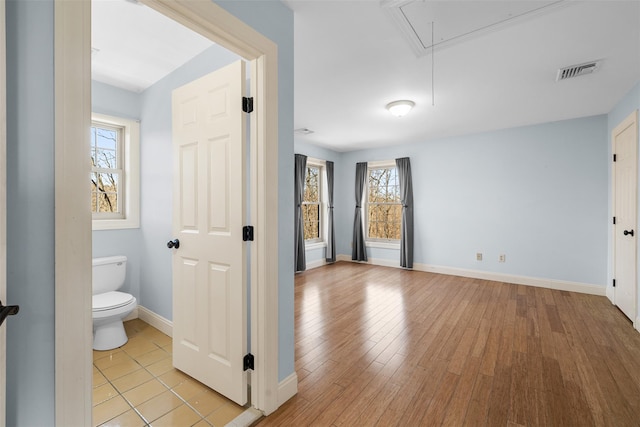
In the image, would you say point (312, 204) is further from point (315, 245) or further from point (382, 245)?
point (382, 245)

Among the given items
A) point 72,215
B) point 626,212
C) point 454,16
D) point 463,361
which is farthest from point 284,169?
point 626,212

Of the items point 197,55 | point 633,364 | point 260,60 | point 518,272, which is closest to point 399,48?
point 260,60

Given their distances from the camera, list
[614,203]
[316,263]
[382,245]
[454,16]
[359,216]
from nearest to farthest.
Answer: [454,16] → [614,203] → [316,263] → [382,245] → [359,216]

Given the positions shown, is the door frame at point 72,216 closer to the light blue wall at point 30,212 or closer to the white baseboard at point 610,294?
the light blue wall at point 30,212

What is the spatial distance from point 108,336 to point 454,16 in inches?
142

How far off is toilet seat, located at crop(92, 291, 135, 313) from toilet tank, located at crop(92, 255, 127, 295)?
9 cm

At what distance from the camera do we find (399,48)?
227 cm

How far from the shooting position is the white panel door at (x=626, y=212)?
293cm

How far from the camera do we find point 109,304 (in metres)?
2.30

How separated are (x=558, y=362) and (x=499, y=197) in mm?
3007

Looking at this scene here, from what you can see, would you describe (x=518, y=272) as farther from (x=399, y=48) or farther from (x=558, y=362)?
(x=399, y=48)

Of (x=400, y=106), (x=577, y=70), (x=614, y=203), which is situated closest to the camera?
(x=577, y=70)

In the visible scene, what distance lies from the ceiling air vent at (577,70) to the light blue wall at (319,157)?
3.80 meters

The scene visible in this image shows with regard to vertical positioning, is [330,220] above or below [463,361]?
above
